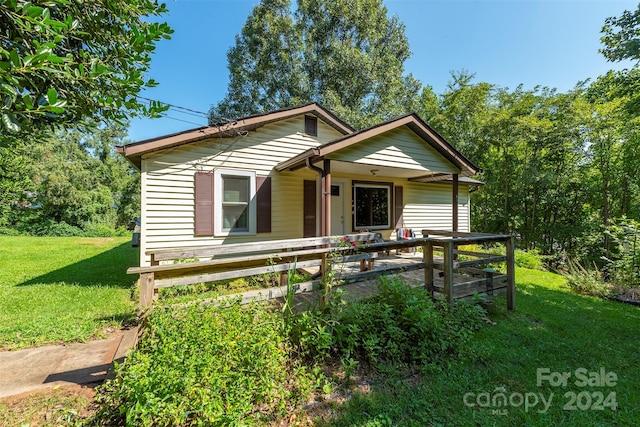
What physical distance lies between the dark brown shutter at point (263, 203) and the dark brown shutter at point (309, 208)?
111 cm

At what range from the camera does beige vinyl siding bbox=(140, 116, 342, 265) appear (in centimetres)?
570

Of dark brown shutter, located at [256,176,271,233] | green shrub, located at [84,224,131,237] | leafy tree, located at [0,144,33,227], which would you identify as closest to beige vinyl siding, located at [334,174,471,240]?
dark brown shutter, located at [256,176,271,233]

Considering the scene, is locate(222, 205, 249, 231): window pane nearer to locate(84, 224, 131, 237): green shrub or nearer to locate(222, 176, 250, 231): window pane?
locate(222, 176, 250, 231): window pane

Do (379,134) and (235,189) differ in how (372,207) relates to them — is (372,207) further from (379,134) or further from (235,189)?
(235,189)

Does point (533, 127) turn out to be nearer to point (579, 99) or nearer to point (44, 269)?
point (579, 99)

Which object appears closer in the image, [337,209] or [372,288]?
[372,288]

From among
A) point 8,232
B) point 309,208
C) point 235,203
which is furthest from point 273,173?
point 8,232

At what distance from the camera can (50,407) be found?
231 cm

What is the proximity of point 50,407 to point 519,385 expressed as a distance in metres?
4.34

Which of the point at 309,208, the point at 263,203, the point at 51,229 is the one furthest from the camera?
the point at 51,229

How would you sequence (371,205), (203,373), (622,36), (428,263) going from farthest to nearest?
(371,205), (622,36), (428,263), (203,373)

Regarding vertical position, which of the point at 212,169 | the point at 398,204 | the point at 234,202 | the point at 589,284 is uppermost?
the point at 212,169

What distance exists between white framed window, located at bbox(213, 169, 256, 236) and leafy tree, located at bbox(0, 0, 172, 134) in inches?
168

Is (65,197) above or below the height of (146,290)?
above
